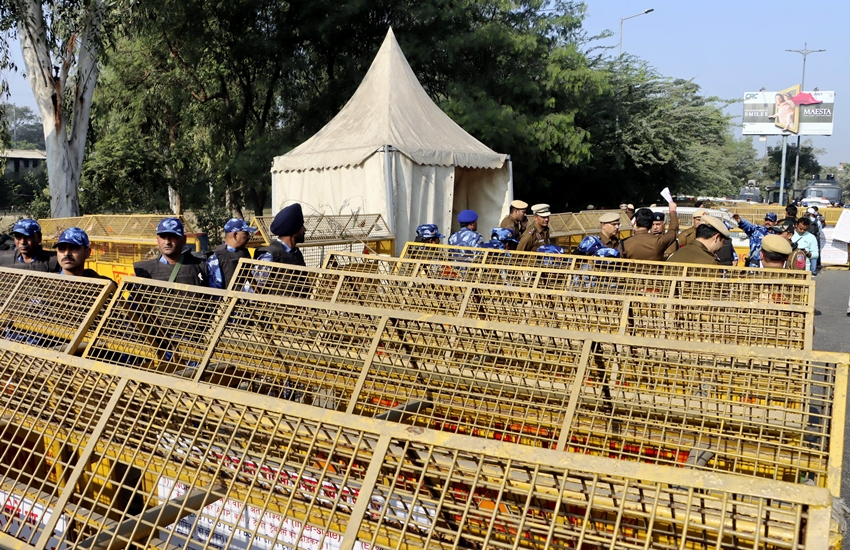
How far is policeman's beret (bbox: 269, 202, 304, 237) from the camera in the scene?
18.1 ft

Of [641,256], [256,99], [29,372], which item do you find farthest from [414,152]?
[256,99]

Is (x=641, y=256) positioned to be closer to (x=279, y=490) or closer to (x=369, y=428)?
(x=279, y=490)

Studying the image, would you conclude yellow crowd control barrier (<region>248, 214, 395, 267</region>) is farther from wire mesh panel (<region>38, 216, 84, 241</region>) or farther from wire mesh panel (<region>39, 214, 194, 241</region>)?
wire mesh panel (<region>38, 216, 84, 241</region>)

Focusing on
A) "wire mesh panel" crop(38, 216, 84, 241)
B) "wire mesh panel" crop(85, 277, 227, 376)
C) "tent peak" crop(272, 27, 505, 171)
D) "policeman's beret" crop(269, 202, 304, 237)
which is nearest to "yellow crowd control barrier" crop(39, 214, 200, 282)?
"wire mesh panel" crop(38, 216, 84, 241)

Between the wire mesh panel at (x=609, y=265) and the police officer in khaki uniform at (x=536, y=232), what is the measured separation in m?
0.66

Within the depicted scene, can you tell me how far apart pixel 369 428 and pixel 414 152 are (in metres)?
11.1

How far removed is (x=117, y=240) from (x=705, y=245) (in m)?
7.76

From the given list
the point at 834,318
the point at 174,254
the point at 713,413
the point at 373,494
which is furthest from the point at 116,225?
the point at 834,318

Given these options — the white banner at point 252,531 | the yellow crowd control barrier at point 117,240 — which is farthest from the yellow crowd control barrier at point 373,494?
Result: the yellow crowd control barrier at point 117,240

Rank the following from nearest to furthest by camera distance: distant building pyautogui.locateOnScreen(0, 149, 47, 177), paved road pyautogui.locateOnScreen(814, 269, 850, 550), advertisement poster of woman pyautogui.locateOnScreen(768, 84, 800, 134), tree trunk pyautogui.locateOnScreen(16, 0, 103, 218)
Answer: paved road pyautogui.locateOnScreen(814, 269, 850, 550) < tree trunk pyautogui.locateOnScreen(16, 0, 103, 218) < advertisement poster of woman pyautogui.locateOnScreen(768, 84, 800, 134) < distant building pyautogui.locateOnScreen(0, 149, 47, 177)

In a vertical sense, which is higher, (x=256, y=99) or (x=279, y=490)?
(x=256, y=99)

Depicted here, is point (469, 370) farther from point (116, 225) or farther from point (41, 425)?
point (116, 225)

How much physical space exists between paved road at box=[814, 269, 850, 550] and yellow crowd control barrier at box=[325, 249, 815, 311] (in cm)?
134

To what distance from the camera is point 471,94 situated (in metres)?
21.4
